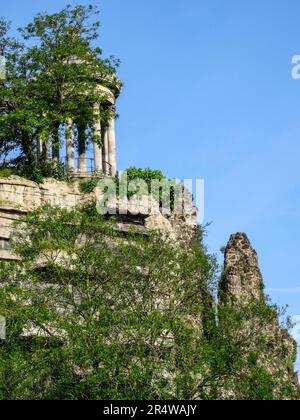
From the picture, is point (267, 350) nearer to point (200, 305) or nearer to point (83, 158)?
point (200, 305)

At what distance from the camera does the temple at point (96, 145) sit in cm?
6400

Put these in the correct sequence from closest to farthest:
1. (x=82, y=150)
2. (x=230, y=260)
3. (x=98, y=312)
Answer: (x=98, y=312)
(x=230, y=260)
(x=82, y=150)

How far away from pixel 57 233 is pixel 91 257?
158 cm

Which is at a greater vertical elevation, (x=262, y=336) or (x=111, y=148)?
(x=111, y=148)

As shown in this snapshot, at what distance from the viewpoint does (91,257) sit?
164 ft

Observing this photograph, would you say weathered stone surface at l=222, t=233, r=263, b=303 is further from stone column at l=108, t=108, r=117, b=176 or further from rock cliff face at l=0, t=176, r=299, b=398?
stone column at l=108, t=108, r=117, b=176

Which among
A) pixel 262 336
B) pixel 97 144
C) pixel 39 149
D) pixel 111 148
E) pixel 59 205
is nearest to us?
pixel 262 336

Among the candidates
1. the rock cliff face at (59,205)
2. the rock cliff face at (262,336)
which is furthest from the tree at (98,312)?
the rock cliff face at (59,205)

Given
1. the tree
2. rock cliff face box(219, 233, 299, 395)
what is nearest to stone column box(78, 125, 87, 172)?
the tree

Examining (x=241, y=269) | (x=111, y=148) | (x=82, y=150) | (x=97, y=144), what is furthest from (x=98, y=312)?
(x=111, y=148)

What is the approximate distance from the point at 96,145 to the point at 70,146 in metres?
2.78

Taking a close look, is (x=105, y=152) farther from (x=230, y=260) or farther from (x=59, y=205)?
(x=59, y=205)

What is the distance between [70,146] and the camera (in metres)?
65.2
